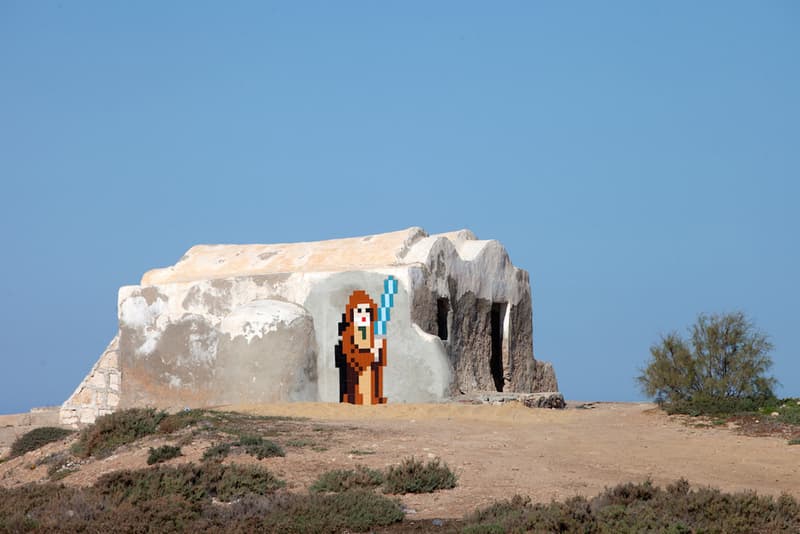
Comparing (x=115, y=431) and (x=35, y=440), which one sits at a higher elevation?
(x=115, y=431)

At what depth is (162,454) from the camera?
39.3 ft

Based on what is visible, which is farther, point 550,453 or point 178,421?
point 178,421

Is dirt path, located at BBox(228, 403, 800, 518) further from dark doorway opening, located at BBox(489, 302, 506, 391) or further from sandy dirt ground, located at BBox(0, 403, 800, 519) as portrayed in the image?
dark doorway opening, located at BBox(489, 302, 506, 391)

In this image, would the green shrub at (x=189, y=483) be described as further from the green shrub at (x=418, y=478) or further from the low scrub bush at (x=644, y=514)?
the low scrub bush at (x=644, y=514)

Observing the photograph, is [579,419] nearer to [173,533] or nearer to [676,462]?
[676,462]

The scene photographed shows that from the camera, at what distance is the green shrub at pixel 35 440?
16136 millimetres

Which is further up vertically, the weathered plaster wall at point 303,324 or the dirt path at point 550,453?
the weathered plaster wall at point 303,324

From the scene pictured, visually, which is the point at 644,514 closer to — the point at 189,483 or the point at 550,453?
the point at 550,453

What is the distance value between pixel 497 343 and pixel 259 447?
1305cm

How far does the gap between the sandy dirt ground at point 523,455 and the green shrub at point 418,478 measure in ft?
0.40

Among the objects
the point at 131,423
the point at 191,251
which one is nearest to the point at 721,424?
the point at 131,423

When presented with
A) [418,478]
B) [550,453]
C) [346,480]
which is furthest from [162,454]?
[550,453]

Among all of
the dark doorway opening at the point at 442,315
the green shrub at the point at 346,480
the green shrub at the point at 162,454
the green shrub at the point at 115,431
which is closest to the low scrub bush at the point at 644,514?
the green shrub at the point at 346,480

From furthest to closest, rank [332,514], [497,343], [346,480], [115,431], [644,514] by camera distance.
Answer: [497,343], [115,431], [346,480], [332,514], [644,514]
